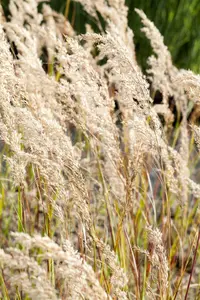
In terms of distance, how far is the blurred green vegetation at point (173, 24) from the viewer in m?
4.21

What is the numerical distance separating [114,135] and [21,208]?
0.34m

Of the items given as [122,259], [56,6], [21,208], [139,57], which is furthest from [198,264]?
[56,6]

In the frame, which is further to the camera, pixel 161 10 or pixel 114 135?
pixel 161 10

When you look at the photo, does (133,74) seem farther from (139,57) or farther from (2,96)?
(139,57)

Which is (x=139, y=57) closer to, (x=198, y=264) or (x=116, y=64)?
(x=198, y=264)

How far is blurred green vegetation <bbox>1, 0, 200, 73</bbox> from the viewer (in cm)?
421

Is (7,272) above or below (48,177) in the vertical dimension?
below

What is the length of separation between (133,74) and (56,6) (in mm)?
2985

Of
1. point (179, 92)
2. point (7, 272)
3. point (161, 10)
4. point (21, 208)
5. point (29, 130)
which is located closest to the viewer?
point (29, 130)

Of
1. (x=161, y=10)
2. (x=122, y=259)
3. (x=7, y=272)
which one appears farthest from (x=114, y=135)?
(x=161, y=10)

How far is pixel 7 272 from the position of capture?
269 cm

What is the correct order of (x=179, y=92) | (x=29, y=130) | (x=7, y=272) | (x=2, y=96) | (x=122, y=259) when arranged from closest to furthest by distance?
(x=29, y=130)
(x=2, y=96)
(x=122, y=259)
(x=7, y=272)
(x=179, y=92)

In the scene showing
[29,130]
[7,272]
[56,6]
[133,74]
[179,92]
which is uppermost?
[56,6]

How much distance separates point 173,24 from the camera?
426 centimetres
